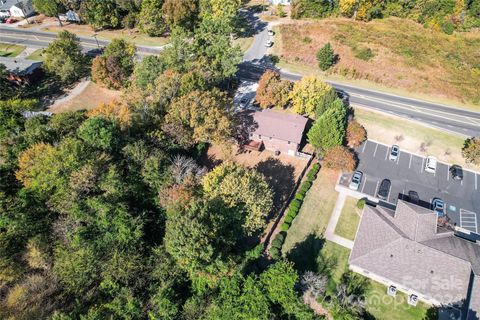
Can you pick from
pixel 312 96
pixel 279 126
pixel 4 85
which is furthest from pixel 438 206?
pixel 4 85

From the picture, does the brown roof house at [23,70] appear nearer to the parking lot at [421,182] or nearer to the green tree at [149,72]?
the green tree at [149,72]

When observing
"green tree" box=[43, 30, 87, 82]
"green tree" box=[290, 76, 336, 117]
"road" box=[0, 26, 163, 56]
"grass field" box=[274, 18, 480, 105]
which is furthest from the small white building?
"green tree" box=[290, 76, 336, 117]

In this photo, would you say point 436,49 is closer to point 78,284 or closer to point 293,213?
point 293,213

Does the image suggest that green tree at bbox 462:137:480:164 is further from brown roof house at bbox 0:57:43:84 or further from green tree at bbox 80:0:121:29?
brown roof house at bbox 0:57:43:84

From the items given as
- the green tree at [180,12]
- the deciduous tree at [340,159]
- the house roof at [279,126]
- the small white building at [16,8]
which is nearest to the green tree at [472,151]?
the deciduous tree at [340,159]

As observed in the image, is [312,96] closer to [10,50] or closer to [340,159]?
[340,159]
